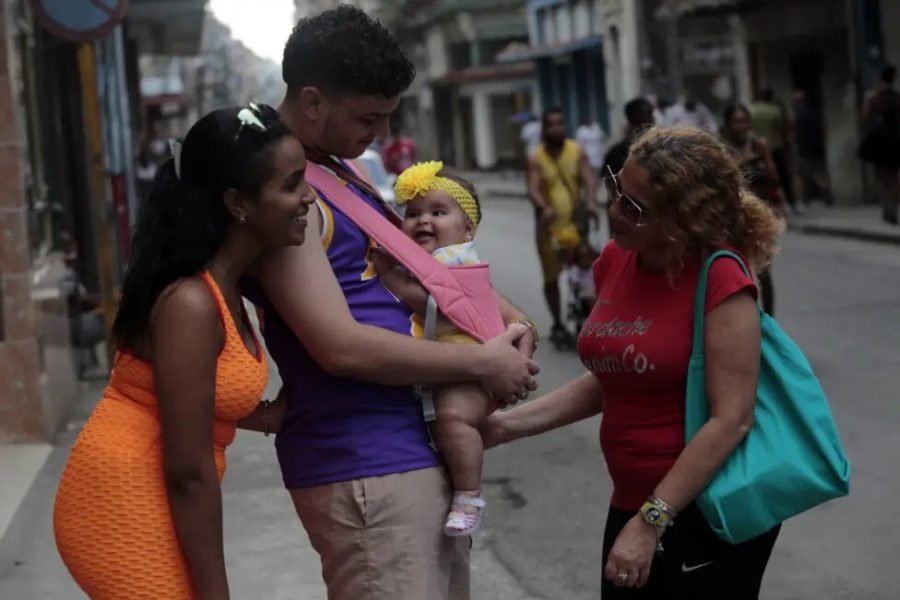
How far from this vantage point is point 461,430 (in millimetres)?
3211

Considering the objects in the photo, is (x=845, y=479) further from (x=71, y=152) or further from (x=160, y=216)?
(x=71, y=152)

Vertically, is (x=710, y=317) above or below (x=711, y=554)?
above

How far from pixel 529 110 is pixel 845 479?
54531 mm

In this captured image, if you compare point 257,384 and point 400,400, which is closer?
point 257,384

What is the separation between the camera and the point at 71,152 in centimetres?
1698

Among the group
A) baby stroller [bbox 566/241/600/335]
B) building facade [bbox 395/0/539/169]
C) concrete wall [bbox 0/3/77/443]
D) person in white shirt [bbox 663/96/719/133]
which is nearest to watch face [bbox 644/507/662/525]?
concrete wall [bbox 0/3/77/443]

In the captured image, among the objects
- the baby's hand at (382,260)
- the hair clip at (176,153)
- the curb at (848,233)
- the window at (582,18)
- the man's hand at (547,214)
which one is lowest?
the curb at (848,233)

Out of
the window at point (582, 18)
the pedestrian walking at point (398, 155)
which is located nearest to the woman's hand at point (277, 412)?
the pedestrian walking at point (398, 155)

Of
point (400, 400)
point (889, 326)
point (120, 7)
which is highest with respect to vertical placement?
point (120, 7)

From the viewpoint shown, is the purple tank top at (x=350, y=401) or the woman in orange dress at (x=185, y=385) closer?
the woman in orange dress at (x=185, y=385)

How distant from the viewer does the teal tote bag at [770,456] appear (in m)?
3.33

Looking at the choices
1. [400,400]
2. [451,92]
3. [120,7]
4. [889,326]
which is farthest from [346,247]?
[451,92]

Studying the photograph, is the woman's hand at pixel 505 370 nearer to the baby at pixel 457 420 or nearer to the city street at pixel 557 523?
the baby at pixel 457 420

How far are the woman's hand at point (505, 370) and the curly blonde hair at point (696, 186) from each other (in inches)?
16.7
